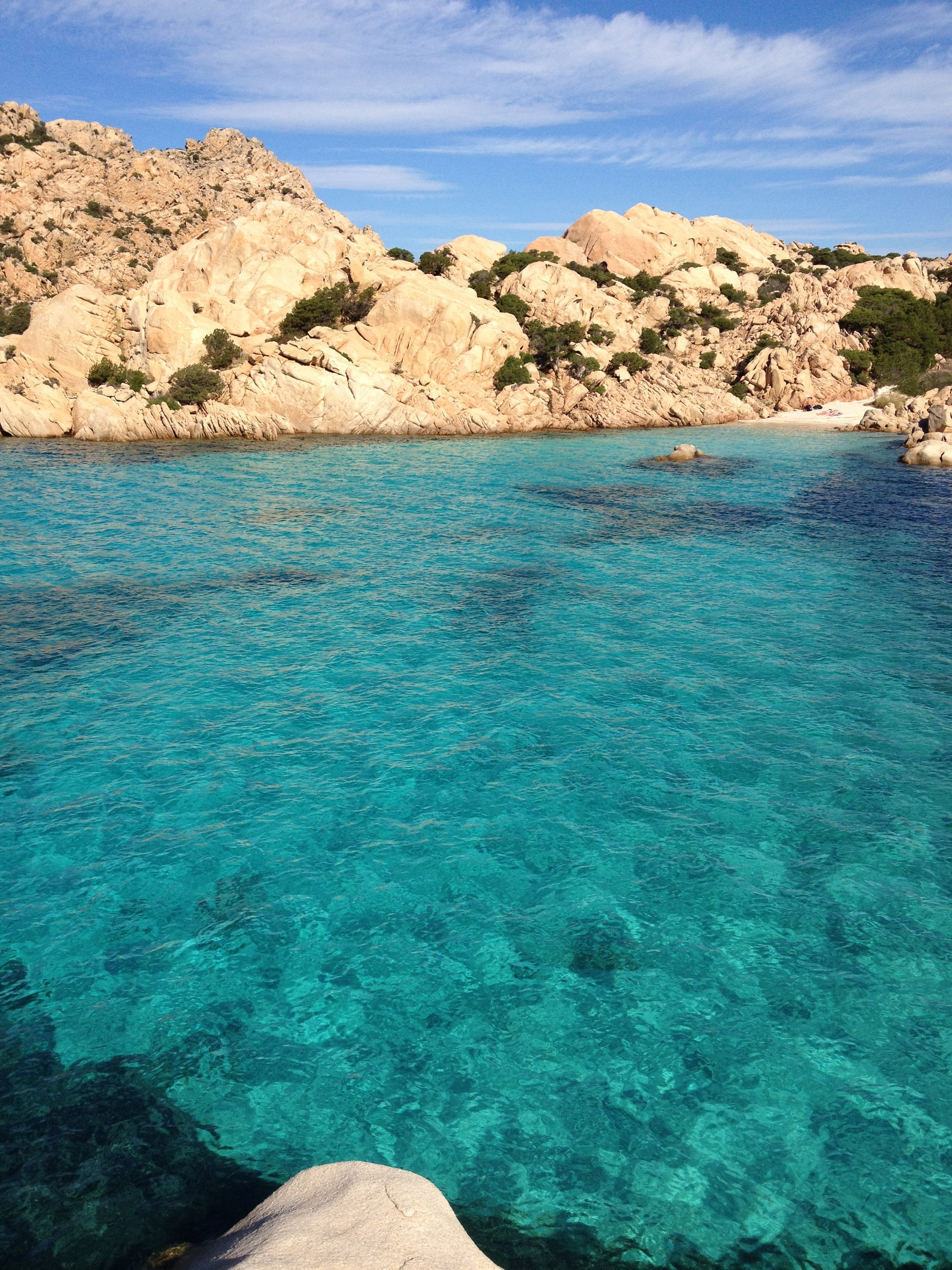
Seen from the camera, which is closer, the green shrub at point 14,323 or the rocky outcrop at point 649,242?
the green shrub at point 14,323

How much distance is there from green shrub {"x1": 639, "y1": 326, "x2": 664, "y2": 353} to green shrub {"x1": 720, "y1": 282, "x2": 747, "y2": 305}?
2148cm

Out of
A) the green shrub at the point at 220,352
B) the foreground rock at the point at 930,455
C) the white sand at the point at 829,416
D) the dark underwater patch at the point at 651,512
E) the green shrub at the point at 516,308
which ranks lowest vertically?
the dark underwater patch at the point at 651,512

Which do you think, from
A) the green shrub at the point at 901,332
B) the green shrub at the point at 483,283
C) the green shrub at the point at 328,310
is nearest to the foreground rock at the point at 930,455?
the green shrub at the point at 901,332

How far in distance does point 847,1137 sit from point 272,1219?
477cm

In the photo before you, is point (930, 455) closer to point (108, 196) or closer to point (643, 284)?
point (643, 284)

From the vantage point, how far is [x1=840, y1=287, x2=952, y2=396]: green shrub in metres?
75.1

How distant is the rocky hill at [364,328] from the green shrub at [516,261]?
36cm

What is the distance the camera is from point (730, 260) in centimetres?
10812

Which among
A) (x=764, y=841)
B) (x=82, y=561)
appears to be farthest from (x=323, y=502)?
(x=764, y=841)

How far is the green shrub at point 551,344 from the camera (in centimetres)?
6881

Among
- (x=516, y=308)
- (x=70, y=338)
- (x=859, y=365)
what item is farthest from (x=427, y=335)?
(x=859, y=365)

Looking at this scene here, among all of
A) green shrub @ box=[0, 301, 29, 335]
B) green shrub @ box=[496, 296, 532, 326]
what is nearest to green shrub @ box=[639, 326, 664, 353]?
green shrub @ box=[496, 296, 532, 326]

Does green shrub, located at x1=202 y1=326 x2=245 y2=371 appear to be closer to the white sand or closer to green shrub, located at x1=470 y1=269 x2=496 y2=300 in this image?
green shrub, located at x1=470 y1=269 x2=496 y2=300

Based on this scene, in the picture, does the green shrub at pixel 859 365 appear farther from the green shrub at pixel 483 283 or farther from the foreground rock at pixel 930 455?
the green shrub at pixel 483 283
